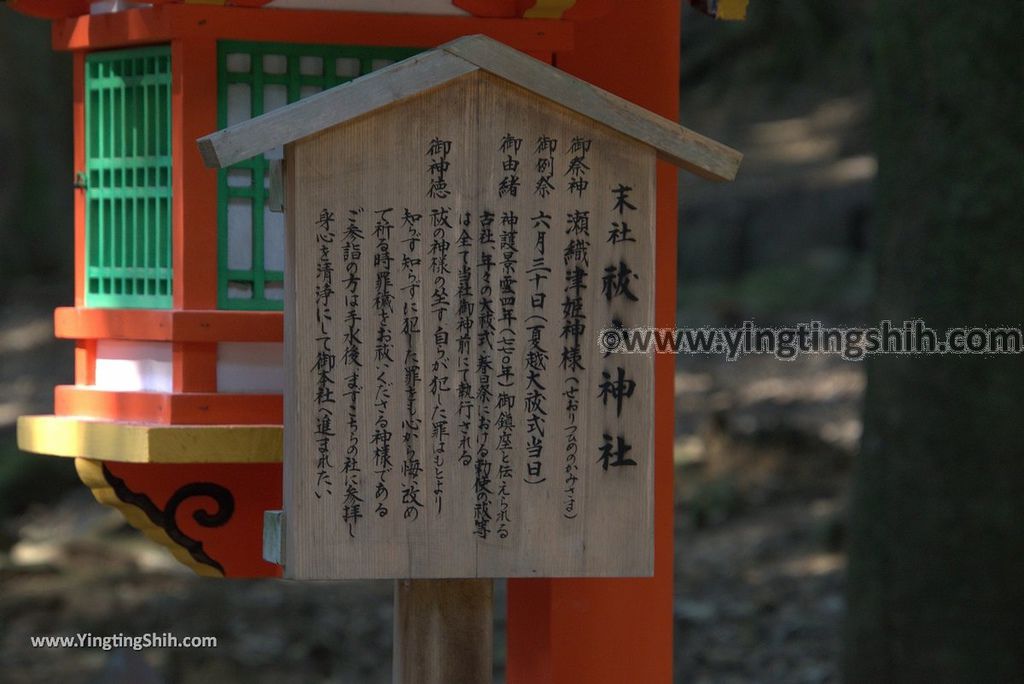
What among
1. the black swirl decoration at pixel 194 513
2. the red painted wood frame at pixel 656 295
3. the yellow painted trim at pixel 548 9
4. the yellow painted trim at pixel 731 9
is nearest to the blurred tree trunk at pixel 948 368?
the yellow painted trim at pixel 731 9

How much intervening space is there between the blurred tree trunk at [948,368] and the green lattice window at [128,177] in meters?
2.51

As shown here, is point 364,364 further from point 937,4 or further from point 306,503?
point 937,4

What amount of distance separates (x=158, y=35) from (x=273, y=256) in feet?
1.71

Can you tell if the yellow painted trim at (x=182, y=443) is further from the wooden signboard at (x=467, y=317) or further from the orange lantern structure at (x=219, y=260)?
the wooden signboard at (x=467, y=317)

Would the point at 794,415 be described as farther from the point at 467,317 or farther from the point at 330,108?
the point at 330,108

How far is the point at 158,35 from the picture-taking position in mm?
2941

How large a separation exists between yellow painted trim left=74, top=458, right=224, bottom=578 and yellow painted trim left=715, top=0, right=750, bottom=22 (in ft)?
5.75

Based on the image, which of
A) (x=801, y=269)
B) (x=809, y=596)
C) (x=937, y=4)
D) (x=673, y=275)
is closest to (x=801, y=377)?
(x=801, y=269)

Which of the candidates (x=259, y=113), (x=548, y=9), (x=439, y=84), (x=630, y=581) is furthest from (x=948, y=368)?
(x=439, y=84)

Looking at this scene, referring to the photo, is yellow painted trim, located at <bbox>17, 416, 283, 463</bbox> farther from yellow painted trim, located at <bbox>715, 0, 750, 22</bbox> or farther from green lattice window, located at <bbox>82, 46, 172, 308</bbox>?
yellow painted trim, located at <bbox>715, 0, 750, 22</bbox>

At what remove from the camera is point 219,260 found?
2977 millimetres

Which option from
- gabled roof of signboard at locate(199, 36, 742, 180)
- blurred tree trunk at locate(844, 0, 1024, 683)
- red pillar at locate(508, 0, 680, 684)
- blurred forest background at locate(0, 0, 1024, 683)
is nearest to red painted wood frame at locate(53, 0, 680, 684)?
red pillar at locate(508, 0, 680, 684)

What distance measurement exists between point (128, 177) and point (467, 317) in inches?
43.0

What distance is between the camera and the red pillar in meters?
3.20
